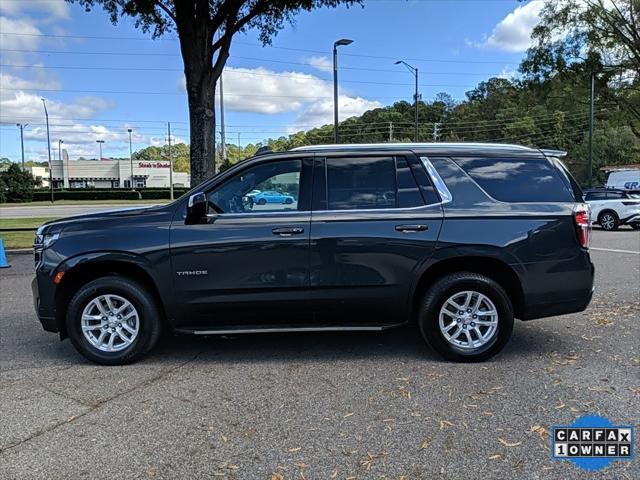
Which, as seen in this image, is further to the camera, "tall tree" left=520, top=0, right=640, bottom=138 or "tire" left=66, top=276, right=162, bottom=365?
"tall tree" left=520, top=0, right=640, bottom=138

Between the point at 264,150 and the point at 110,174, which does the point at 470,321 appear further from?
the point at 110,174

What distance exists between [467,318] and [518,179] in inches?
53.9

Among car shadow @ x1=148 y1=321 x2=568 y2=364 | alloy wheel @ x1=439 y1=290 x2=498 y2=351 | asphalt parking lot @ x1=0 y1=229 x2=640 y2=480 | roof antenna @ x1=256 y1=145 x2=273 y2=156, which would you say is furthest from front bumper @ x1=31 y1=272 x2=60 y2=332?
alloy wheel @ x1=439 y1=290 x2=498 y2=351

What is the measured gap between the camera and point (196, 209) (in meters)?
4.73

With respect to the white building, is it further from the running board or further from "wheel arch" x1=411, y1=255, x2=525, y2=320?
"wheel arch" x1=411, y1=255, x2=525, y2=320

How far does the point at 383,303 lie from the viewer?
484 cm

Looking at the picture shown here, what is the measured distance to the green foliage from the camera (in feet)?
180

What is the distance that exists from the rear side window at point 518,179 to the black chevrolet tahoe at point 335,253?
0.01m

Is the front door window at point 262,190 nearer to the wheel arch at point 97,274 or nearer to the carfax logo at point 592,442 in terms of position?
the wheel arch at point 97,274

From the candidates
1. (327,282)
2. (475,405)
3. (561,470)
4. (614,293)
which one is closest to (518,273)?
(475,405)

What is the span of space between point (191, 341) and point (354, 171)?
2532 mm

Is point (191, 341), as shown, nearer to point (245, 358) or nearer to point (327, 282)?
point (245, 358)

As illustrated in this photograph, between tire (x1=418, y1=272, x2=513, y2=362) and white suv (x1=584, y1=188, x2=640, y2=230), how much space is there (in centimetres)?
1726

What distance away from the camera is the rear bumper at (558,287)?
4.85 m
